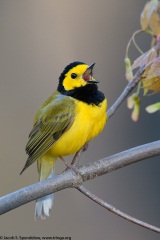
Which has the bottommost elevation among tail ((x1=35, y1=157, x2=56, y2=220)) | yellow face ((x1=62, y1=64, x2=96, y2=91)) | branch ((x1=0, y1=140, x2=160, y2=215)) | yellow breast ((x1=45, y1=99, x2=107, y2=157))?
tail ((x1=35, y1=157, x2=56, y2=220))

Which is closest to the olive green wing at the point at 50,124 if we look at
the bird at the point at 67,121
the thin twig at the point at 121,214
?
the bird at the point at 67,121

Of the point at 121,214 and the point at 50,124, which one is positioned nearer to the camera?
the point at 121,214

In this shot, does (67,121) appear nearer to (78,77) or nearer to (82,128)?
(82,128)

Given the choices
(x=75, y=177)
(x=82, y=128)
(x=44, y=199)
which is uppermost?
(x=82, y=128)

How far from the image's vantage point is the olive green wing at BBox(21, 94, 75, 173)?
11.8ft

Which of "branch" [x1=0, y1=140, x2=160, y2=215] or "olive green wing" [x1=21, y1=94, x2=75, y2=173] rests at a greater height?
"olive green wing" [x1=21, y1=94, x2=75, y2=173]

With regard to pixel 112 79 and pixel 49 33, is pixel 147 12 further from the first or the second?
pixel 49 33

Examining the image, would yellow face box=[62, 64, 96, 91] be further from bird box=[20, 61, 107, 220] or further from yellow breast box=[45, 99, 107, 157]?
yellow breast box=[45, 99, 107, 157]

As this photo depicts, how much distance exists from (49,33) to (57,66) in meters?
0.49

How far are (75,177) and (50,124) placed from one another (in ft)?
3.00

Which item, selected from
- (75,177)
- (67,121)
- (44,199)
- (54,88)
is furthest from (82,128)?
(54,88)

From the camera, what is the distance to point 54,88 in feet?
20.5

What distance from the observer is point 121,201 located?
5.65 m

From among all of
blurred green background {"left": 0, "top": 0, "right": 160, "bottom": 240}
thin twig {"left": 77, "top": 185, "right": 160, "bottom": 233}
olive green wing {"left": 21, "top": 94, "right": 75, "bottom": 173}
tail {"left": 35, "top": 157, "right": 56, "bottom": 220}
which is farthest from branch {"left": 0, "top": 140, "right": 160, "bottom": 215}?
blurred green background {"left": 0, "top": 0, "right": 160, "bottom": 240}
